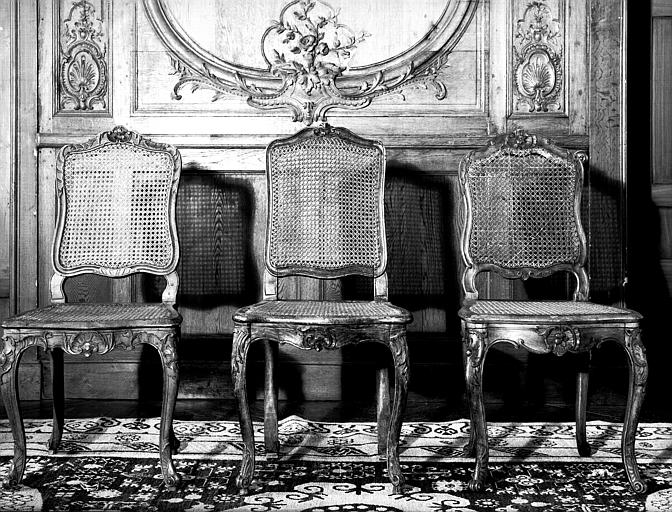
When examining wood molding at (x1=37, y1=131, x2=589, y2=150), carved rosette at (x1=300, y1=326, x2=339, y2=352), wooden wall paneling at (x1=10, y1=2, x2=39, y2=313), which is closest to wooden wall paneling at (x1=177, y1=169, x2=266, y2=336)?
wood molding at (x1=37, y1=131, x2=589, y2=150)

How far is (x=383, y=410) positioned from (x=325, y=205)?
0.83 meters

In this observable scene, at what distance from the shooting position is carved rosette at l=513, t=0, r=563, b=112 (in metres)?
3.77

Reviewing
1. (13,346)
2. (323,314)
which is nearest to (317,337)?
(323,314)

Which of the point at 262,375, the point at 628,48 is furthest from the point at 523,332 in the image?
the point at 628,48

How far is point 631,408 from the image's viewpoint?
8.88 feet

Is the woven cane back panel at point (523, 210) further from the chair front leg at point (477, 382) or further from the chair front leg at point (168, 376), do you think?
the chair front leg at point (168, 376)

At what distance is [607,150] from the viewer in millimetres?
3762

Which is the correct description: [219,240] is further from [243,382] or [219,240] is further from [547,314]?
[547,314]

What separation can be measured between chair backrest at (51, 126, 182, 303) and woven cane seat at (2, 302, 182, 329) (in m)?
0.24

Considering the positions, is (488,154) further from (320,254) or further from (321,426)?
(321,426)

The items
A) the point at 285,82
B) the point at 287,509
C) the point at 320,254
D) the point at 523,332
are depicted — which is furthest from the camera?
the point at 285,82

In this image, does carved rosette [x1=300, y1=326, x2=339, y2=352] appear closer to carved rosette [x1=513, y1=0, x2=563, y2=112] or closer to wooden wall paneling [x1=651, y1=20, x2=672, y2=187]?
carved rosette [x1=513, y1=0, x2=563, y2=112]

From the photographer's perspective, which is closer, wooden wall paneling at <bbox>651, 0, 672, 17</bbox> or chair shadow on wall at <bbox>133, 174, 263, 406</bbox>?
chair shadow on wall at <bbox>133, 174, 263, 406</bbox>

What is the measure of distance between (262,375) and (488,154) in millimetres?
1525
